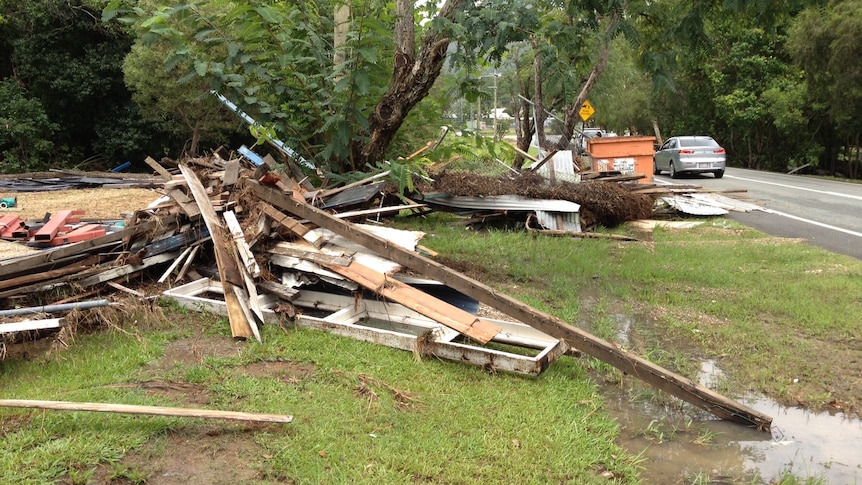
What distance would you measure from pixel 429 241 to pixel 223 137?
53.5 feet

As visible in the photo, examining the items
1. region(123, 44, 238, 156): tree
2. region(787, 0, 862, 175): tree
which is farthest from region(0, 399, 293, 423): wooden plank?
region(787, 0, 862, 175): tree

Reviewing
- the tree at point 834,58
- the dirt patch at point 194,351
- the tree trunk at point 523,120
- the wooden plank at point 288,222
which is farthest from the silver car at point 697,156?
the dirt patch at point 194,351

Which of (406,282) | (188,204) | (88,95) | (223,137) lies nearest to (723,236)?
(406,282)

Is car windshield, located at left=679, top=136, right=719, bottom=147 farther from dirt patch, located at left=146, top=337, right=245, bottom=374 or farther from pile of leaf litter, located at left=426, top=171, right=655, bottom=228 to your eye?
dirt patch, located at left=146, top=337, right=245, bottom=374

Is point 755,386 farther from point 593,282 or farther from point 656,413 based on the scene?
point 593,282

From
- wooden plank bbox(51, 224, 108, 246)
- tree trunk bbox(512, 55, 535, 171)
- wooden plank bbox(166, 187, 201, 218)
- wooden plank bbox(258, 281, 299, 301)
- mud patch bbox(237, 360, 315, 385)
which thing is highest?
tree trunk bbox(512, 55, 535, 171)

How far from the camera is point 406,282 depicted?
602 cm

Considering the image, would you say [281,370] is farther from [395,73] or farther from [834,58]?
[834,58]

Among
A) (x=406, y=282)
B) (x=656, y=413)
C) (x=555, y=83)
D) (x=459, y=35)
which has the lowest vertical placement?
A: (x=656, y=413)

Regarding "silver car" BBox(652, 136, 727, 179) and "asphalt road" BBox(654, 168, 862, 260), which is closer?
"asphalt road" BBox(654, 168, 862, 260)

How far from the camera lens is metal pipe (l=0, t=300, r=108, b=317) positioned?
5.09m

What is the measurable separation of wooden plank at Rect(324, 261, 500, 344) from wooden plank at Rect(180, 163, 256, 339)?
0.89 metres

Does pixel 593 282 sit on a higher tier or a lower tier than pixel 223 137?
lower

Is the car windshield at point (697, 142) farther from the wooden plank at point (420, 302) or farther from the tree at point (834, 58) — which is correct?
the wooden plank at point (420, 302)
